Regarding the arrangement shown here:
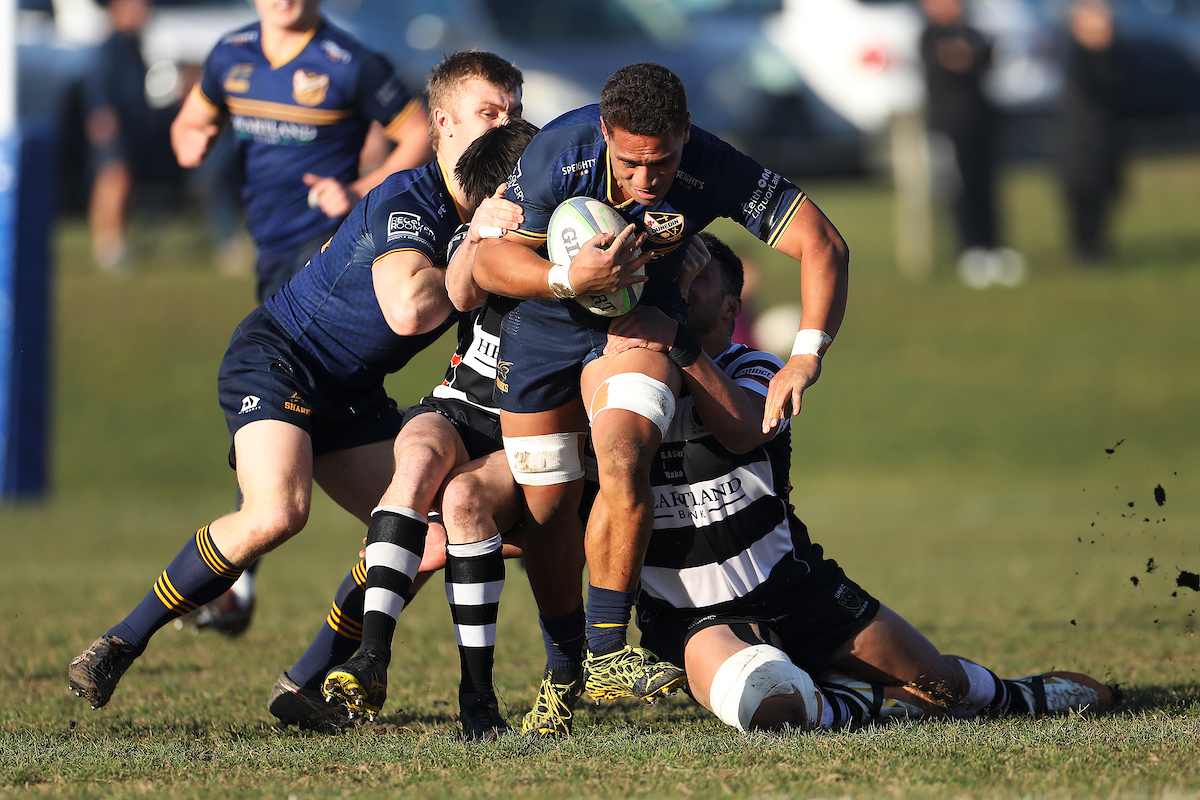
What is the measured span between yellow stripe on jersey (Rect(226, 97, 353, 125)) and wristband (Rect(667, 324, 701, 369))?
2.83 m

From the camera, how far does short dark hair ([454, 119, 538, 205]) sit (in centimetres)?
478

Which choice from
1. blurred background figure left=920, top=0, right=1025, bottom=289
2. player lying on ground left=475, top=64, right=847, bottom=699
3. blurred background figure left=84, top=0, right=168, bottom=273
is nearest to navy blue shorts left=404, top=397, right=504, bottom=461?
player lying on ground left=475, top=64, right=847, bottom=699

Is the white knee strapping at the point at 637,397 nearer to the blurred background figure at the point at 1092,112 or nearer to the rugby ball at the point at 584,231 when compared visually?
the rugby ball at the point at 584,231

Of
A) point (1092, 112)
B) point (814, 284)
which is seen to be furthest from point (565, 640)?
point (1092, 112)

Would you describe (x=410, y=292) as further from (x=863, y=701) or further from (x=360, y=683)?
(x=863, y=701)

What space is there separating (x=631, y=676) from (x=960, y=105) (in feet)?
43.8

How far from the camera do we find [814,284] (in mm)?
4434

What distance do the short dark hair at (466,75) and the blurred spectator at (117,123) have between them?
1206 cm

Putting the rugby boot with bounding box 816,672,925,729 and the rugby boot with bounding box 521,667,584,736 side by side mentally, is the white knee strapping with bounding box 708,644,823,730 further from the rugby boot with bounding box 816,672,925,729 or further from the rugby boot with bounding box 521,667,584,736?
the rugby boot with bounding box 521,667,584,736

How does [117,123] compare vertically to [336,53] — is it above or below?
above

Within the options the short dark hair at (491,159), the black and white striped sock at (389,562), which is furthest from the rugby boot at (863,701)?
the short dark hair at (491,159)

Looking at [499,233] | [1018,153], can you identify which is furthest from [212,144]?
[1018,153]

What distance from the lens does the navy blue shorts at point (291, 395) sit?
484 cm

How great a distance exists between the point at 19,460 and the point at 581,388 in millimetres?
9558
